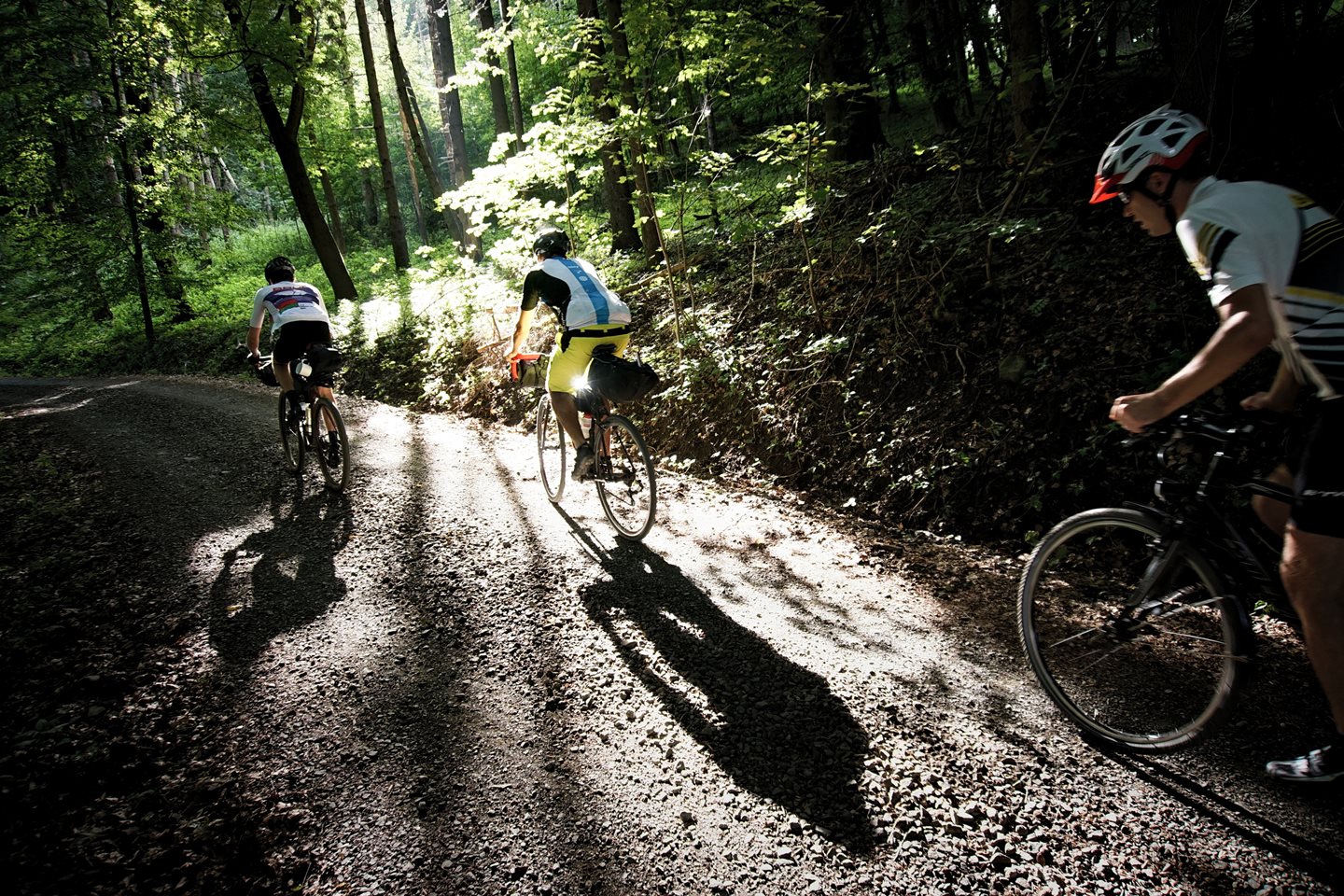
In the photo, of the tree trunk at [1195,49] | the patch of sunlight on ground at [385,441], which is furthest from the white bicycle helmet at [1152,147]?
the patch of sunlight on ground at [385,441]

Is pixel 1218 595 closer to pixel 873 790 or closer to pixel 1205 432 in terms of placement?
pixel 1205 432

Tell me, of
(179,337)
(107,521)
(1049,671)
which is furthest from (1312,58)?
(179,337)

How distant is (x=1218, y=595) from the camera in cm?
257

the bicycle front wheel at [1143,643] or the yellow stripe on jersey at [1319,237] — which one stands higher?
the yellow stripe on jersey at [1319,237]

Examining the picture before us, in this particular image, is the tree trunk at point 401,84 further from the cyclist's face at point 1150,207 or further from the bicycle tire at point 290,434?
the cyclist's face at point 1150,207

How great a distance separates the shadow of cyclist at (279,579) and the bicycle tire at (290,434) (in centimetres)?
76

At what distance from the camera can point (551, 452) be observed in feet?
20.7

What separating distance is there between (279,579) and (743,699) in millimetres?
3781

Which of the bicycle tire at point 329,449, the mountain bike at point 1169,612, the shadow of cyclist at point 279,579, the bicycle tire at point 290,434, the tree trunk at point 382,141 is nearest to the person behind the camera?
the mountain bike at point 1169,612

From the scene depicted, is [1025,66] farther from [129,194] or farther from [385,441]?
[129,194]

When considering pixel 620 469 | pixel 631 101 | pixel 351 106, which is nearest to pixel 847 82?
pixel 631 101

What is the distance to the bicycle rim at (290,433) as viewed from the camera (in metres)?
6.98

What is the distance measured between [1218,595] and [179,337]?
23.2 m

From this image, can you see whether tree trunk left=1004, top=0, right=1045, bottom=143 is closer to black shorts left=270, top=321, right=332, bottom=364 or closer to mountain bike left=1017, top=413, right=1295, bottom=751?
mountain bike left=1017, top=413, right=1295, bottom=751
